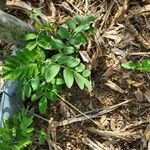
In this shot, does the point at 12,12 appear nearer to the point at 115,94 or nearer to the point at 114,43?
the point at 114,43

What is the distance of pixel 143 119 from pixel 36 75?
1.95 ft

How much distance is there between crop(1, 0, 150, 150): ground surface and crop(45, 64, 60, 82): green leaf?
0.23 m

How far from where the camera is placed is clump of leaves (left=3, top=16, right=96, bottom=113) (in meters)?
1.99

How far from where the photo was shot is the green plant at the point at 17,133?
6.37ft

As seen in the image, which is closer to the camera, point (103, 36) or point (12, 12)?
point (103, 36)

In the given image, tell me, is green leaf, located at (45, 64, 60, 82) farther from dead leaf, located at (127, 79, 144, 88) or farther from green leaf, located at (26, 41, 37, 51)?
dead leaf, located at (127, 79, 144, 88)

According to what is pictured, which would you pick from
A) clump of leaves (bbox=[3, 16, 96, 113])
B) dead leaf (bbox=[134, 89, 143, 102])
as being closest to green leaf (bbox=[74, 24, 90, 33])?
clump of leaves (bbox=[3, 16, 96, 113])

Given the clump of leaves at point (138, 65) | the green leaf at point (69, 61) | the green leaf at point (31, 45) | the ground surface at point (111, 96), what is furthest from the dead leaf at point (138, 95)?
the green leaf at point (31, 45)

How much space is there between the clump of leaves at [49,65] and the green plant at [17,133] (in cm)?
10

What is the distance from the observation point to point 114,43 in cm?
228

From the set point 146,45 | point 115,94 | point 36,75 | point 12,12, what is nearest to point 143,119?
point 115,94

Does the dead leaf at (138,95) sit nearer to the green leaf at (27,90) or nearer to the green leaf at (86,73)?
the green leaf at (86,73)

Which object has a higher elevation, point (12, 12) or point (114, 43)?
point (12, 12)


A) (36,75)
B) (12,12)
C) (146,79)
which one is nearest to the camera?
(36,75)
